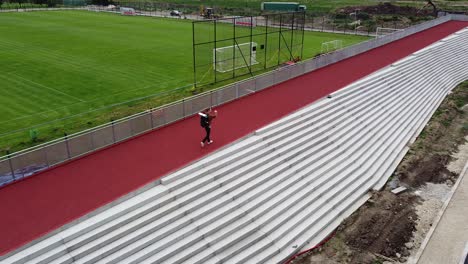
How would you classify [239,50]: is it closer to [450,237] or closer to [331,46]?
[331,46]

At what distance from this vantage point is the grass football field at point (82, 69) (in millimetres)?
24078

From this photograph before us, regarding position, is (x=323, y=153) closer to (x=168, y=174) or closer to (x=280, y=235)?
(x=280, y=235)

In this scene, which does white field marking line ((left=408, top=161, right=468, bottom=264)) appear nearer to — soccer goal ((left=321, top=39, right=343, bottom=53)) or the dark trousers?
the dark trousers

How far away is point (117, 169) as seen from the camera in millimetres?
15617

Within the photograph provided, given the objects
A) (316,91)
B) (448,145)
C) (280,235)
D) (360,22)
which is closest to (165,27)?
(360,22)

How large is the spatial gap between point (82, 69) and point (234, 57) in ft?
45.7

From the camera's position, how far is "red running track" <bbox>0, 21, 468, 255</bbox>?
41.1ft

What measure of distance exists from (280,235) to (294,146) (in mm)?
5738

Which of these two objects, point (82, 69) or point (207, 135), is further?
point (82, 69)

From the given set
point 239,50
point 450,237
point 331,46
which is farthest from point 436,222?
point 331,46

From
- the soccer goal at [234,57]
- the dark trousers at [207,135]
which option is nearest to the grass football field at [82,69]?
the soccer goal at [234,57]

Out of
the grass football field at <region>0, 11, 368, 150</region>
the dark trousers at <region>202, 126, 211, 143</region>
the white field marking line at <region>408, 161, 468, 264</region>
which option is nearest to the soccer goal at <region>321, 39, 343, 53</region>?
the grass football field at <region>0, 11, 368, 150</region>

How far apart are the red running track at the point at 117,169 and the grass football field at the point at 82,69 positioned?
6220 mm

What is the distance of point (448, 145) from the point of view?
24.0 m
